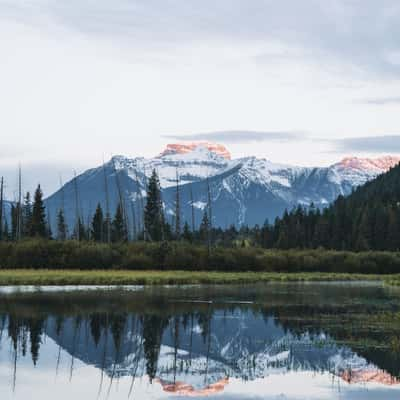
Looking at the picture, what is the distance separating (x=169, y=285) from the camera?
7500cm

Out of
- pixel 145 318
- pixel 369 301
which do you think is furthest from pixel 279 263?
pixel 145 318

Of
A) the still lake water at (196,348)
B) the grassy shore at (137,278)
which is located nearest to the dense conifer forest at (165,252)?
the grassy shore at (137,278)

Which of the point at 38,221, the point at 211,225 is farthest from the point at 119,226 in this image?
the point at 211,225

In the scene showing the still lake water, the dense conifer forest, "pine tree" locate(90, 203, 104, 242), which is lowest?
the still lake water

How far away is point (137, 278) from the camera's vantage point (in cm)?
7531

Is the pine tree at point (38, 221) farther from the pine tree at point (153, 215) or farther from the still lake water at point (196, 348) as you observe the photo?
the still lake water at point (196, 348)

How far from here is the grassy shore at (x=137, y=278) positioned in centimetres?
7219

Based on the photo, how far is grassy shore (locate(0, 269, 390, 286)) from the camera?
72188 millimetres

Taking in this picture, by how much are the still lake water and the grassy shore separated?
1413 centimetres

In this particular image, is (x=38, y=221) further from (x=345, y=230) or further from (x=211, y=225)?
(x=345, y=230)

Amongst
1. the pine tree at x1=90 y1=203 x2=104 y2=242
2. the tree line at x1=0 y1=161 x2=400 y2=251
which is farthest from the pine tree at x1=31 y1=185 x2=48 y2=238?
the pine tree at x1=90 y1=203 x2=104 y2=242

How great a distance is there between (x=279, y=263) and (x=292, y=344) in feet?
212

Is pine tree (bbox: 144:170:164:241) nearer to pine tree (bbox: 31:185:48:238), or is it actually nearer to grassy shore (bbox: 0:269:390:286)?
pine tree (bbox: 31:185:48:238)

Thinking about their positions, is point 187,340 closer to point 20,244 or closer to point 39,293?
point 39,293
